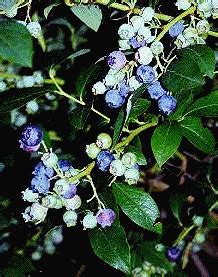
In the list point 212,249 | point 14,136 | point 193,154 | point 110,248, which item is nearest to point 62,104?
point 14,136

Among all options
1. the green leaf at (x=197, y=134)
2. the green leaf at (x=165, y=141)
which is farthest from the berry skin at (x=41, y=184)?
the green leaf at (x=197, y=134)

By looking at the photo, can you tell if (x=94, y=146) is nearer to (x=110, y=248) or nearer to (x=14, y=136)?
(x=110, y=248)

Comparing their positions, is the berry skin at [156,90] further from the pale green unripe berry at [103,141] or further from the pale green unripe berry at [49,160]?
the pale green unripe berry at [49,160]

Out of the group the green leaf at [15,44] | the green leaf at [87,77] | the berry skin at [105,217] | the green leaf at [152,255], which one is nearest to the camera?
the green leaf at [15,44]

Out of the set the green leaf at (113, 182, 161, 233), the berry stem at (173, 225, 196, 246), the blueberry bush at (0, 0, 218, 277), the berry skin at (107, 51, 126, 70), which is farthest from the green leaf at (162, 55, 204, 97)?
the berry stem at (173, 225, 196, 246)

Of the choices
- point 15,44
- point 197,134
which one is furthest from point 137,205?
point 15,44

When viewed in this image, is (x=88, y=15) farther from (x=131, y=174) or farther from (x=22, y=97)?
(x=131, y=174)
